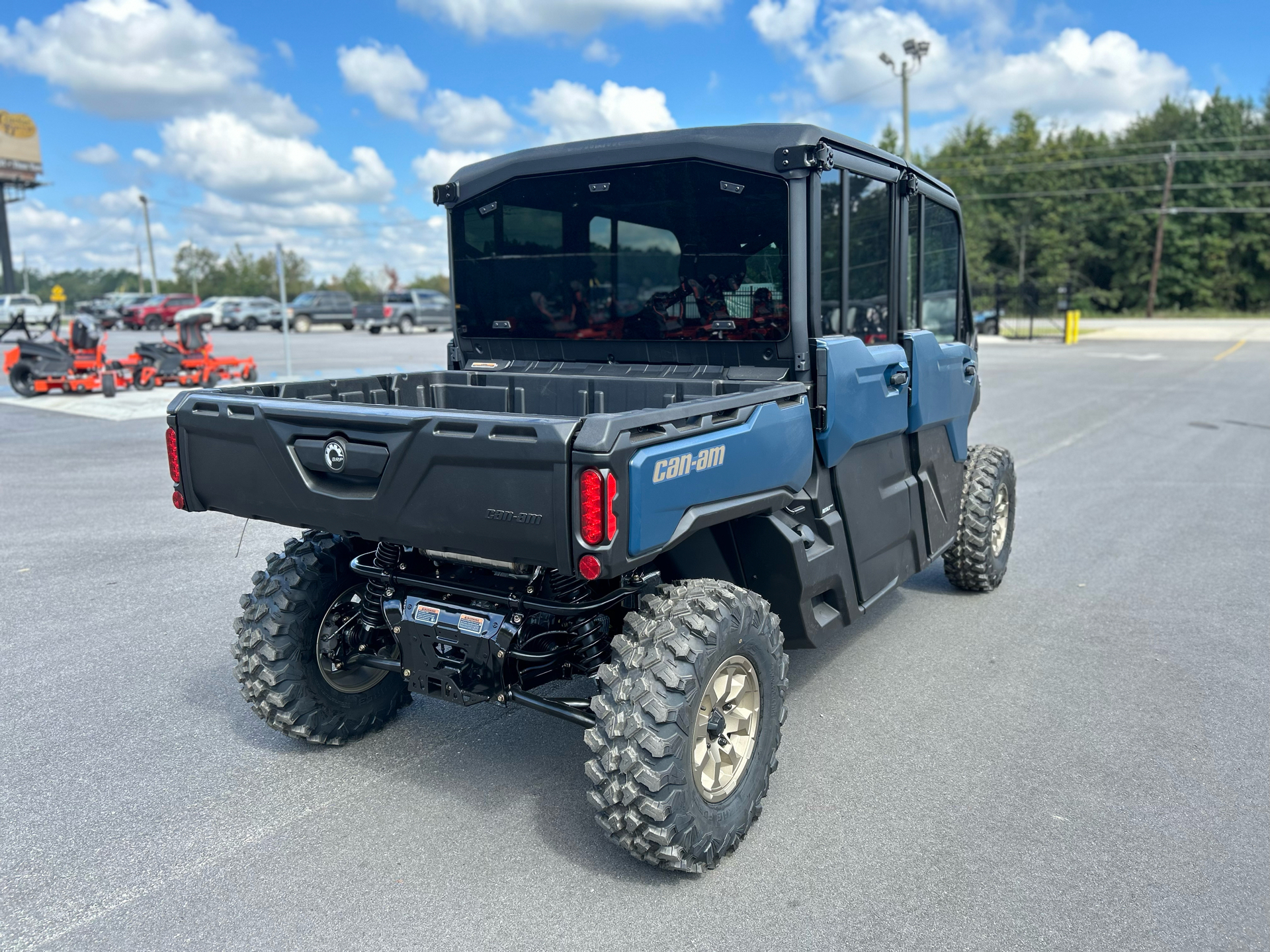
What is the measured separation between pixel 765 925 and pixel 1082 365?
25639 millimetres

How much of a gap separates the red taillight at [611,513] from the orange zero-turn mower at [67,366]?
17.3 m

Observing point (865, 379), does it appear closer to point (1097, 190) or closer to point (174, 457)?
point (174, 457)

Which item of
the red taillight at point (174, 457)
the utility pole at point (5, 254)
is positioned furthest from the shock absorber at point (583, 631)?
the utility pole at point (5, 254)

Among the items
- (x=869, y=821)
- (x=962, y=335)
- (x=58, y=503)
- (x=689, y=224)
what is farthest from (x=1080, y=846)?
(x=58, y=503)

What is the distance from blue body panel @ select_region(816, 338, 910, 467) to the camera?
154 inches

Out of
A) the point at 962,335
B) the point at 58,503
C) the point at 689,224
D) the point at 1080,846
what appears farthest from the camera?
the point at 58,503

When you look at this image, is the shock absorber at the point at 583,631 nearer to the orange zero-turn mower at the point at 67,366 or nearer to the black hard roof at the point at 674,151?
the black hard roof at the point at 674,151

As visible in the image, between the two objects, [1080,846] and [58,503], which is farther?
[58,503]

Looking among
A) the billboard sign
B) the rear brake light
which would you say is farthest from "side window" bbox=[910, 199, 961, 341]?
the billboard sign

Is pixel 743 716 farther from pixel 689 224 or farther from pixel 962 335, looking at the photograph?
pixel 962 335

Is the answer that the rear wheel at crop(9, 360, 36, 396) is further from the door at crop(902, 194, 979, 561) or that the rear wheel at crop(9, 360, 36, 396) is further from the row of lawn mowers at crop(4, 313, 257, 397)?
the door at crop(902, 194, 979, 561)

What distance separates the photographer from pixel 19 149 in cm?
7931

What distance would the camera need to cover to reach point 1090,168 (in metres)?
64.5

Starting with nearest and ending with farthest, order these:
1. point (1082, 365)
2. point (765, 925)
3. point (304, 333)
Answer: point (765, 925)
point (1082, 365)
point (304, 333)
